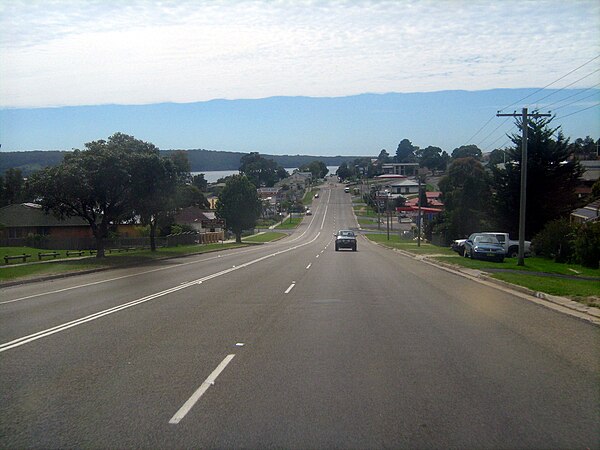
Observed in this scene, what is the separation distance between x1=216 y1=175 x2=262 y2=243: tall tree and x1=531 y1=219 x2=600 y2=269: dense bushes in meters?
46.9

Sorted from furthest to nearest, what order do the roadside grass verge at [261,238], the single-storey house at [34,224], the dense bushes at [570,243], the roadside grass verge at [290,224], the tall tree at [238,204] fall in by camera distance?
1. the roadside grass verge at [290,224]
2. the roadside grass verge at [261,238]
3. the tall tree at [238,204]
4. the single-storey house at [34,224]
5. the dense bushes at [570,243]

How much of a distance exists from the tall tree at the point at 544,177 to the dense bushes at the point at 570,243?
8.77m

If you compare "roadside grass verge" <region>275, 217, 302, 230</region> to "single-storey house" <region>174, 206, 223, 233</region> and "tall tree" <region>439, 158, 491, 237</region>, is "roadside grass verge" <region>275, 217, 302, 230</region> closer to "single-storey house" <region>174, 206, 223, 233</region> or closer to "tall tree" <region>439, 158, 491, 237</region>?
"single-storey house" <region>174, 206, 223, 233</region>

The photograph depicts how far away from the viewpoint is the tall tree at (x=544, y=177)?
47938mm

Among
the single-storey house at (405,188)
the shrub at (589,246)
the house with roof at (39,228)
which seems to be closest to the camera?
the shrub at (589,246)

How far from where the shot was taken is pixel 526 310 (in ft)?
47.2

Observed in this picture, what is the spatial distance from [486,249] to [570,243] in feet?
17.3

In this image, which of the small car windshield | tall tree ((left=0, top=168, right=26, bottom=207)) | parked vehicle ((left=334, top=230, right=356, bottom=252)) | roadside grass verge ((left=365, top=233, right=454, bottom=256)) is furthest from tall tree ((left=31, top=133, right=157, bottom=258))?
tall tree ((left=0, top=168, right=26, bottom=207))

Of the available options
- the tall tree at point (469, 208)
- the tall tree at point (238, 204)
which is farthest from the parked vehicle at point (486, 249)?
the tall tree at point (238, 204)

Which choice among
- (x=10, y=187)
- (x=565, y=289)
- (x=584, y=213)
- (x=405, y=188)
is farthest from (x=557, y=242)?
(x=405, y=188)

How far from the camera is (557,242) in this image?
36.8m

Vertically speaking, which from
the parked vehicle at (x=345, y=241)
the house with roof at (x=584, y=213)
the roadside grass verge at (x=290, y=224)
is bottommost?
the roadside grass verge at (x=290, y=224)

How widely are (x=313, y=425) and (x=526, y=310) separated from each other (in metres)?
9.59

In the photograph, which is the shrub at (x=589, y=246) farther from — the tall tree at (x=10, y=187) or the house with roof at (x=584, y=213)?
the tall tree at (x=10, y=187)
